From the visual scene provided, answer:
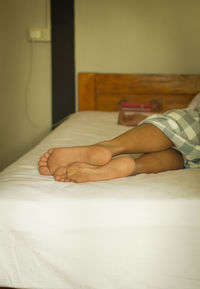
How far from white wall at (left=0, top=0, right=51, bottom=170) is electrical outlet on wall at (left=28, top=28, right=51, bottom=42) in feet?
0.12

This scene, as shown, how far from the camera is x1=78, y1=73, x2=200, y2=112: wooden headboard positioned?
2465mm

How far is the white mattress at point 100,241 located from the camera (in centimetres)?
90

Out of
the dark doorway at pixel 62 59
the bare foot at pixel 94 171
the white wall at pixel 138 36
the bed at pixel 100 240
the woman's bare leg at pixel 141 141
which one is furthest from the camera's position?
the dark doorway at pixel 62 59

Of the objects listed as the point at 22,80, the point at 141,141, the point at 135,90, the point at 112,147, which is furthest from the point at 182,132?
the point at 22,80

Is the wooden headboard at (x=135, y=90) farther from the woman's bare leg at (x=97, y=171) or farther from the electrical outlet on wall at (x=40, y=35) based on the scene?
the woman's bare leg at (x=97, y=171)

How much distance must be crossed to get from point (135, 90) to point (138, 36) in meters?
0.35

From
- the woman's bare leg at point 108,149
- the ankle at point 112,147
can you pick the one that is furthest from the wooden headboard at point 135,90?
the ankle at point 112,147

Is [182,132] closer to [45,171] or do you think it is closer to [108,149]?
[108,149]

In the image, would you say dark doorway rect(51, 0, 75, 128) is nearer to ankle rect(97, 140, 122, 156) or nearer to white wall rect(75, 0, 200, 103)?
white wall rect(75, 0, 200, 103)

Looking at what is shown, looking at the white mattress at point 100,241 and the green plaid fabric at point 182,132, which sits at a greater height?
the green plaid fabric at point 182,132

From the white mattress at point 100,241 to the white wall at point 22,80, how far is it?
1833 mm

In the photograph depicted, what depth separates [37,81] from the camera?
8.78 feet

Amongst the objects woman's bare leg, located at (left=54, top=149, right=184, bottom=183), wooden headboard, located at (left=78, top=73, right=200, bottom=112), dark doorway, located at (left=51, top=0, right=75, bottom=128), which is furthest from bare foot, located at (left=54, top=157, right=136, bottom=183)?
dark doorway, located at (left=51, top=0, right=75, bottom=128)

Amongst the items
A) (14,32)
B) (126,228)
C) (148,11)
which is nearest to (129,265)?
(126,228)
